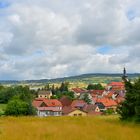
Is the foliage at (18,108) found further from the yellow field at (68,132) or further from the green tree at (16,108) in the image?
the yellow field at (68,132)

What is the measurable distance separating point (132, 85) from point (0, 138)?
630 inches

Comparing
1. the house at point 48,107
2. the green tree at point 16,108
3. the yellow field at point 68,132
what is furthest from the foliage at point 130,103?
the house at point 48,107

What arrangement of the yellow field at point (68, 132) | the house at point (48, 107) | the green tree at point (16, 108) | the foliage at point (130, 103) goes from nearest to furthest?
the yellow field at point (68, 132)
the foliage at point (130, 103)
the green tree at point (16, 108)
the house at point (48, 107)

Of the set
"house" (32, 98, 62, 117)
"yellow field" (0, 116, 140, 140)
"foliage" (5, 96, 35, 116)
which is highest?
"yellow field" (0, 116, 140, 140)

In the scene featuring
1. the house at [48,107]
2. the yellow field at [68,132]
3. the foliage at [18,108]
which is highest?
the yellow field at [68,132]

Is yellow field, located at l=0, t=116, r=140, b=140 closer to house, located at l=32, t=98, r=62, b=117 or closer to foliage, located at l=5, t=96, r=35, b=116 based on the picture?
foliage, located at l=5, t=96, r=35, b=116

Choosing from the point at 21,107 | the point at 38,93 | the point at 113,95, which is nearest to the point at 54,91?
the point at 38,93

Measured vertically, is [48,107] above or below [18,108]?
below

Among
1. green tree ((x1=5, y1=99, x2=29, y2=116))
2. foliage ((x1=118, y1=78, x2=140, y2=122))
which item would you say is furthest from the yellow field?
green tree ((x1=5, y1=99, x2=29, y2=116))

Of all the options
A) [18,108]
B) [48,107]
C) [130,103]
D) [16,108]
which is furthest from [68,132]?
[48,107]

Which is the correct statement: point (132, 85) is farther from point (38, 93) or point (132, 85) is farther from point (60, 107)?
point (38, 93)

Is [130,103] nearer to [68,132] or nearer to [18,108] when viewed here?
[68,132]

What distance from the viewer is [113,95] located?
15925cm

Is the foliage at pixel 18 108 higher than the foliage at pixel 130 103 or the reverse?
the reverse
